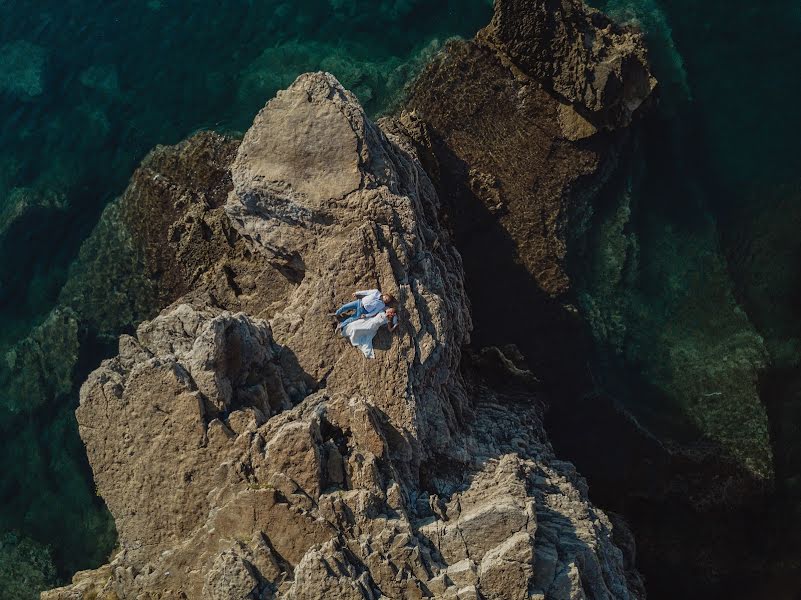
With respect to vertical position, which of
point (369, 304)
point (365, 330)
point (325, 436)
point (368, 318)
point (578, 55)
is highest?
point (578, 55)

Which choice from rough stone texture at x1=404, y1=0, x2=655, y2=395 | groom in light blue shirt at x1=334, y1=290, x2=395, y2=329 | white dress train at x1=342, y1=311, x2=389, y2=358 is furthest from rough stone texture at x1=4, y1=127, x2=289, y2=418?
white dress train at x1=342, y1=311, x2=389, y2=358

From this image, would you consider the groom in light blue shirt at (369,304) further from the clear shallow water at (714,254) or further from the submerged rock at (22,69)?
the submerged rock at (22,69)

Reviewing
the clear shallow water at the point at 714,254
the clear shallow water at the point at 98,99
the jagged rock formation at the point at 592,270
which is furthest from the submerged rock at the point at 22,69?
the clear shallow water at the point at 714,254

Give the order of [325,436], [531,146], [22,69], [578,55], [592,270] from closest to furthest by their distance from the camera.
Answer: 1. [325,436]
2. [578,55]
3. [531,146]
4. [592,270]
5. [22,69]

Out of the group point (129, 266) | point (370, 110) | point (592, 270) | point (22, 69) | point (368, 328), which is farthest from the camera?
point (22, 69)

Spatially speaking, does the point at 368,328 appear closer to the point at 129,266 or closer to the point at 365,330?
the point at 365,330

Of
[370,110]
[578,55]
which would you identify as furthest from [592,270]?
[370,110]

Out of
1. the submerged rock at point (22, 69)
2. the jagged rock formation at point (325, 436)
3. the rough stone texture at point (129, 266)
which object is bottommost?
the jagged rock formation at point (325, 436)
